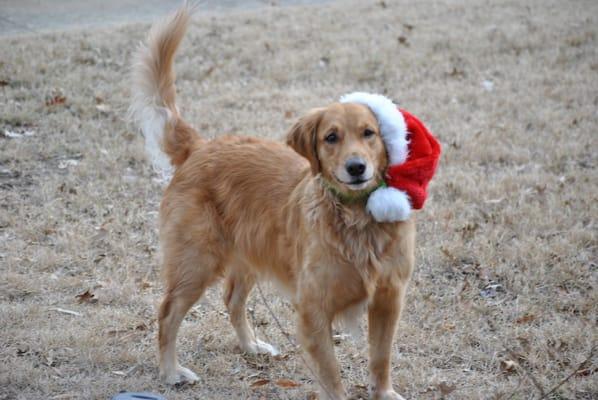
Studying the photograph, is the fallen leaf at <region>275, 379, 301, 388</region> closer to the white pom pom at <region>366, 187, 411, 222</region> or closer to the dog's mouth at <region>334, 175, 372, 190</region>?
the white pom pom at <region>366, 187, 411, 222</region>

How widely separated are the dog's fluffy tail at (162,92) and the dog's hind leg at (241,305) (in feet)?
2.64

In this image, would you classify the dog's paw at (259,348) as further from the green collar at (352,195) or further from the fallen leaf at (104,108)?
the fallen leaf at (104,108)

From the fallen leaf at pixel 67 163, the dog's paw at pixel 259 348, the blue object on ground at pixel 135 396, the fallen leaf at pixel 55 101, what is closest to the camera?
the blue object on ground at pixel 135 396

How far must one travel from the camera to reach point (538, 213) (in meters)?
5.83

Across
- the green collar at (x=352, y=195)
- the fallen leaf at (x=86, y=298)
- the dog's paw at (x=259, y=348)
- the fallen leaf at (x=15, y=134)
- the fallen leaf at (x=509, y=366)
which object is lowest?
the dog's paw at (x=259, y=348)

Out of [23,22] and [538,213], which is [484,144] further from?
[23,22]

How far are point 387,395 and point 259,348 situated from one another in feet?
3.10

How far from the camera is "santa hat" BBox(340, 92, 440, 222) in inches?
136

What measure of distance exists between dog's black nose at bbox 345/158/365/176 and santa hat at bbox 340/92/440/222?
0.54 ft

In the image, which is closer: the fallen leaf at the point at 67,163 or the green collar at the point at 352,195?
the green collar at the point at 352,195

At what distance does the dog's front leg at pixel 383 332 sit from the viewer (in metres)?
3.64

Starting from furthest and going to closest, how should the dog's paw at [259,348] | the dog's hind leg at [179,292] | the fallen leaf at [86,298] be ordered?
the fallen leaf at [86,298]
the dog's paw at [259,348]
the dog's hind leg at [179,292]

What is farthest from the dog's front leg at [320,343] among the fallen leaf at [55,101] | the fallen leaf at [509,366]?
the fallen leaf at [55,101]

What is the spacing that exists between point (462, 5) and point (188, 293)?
9009mm
